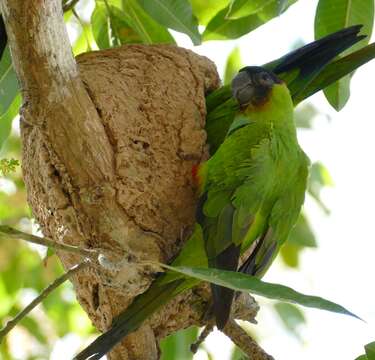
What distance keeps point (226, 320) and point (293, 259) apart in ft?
5.82

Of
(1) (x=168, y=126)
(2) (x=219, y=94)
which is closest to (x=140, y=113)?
(1) (x=168, y=126)

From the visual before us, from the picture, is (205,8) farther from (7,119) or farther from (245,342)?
(245,342)

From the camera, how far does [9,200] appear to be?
441cm

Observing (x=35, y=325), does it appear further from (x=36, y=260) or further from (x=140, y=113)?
(x=140, y=113)

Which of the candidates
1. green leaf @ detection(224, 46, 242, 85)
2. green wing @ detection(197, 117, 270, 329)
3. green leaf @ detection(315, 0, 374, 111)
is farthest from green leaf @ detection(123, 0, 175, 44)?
green wing @ detection(197, 117, 270, 329)

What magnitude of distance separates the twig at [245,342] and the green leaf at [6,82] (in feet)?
4.14

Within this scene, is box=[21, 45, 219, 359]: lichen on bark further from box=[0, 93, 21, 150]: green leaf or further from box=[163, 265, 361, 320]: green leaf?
box=[163, 265, 361, 320]: green leaf

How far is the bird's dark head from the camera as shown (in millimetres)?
3598

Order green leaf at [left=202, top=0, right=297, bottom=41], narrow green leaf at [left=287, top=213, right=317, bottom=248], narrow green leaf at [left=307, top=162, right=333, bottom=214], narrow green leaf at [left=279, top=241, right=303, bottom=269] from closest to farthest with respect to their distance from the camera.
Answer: green leaf at [left=202, top=0, right=297, bottom=41] → narrow green leaf at [left=287, top=213, right=317, bottom=248] → narrow green leaf at [left=307, top=162, right=333, bottom=214] → narrow green leaf at [left=279, top=241, right=303, bottom=269]

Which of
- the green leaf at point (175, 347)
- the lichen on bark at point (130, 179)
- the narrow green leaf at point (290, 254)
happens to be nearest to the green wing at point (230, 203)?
the lichen on bark at point (130, 179)

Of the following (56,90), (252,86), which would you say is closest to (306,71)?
(252,86)

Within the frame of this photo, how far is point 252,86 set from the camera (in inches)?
142

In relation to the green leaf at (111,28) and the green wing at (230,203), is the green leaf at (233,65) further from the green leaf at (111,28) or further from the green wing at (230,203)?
the green wing at (230,203)

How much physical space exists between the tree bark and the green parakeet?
0.10 m
